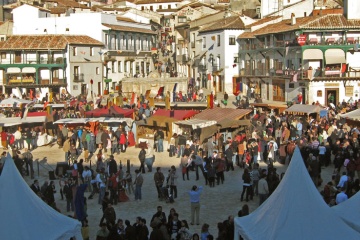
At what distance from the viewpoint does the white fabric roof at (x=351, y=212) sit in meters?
12.5

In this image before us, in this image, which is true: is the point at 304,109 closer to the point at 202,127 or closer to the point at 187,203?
the point at 202,127

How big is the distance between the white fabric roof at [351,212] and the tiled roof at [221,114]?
15567mm

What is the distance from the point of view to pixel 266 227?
1213 cm

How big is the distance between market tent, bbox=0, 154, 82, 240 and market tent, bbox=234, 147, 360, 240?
3677 millimetres

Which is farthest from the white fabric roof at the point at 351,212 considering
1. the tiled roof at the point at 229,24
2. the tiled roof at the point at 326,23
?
the tiled roof at the point at 229,24

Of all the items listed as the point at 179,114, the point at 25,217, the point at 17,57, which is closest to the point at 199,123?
the point at 179,114

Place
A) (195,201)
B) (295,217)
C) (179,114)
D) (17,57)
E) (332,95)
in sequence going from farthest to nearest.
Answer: (17,57)
(332,95)
(179,114)
(195,201)
(295,217)

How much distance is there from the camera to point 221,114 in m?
29.9

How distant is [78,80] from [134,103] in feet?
52.1

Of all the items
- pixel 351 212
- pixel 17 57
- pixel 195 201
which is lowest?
pixel 195 201

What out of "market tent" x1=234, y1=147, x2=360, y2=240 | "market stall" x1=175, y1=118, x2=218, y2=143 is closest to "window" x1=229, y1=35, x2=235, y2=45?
"market stall" x1=175, y1=118, x2=218, y2=143

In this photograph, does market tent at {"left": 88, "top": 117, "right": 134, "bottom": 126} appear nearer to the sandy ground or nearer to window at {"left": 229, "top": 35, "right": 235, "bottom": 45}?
the sandy ground

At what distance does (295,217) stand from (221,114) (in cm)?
1819

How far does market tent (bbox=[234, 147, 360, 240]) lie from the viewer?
37.8ft
